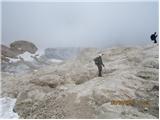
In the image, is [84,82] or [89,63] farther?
[89,63]

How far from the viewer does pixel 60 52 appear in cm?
2036

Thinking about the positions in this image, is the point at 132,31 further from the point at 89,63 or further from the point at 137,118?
the point at 137,118

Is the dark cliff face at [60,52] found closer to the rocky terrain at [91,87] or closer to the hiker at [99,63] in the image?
the rocky terrain at [91,87]

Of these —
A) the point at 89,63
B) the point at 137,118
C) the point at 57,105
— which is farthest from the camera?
the point at 89,63

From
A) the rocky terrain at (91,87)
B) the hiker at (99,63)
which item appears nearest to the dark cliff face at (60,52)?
the rocky terrain at (91,87)

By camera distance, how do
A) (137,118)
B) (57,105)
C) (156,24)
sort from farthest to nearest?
(156,24) < (57,105) < (137,118)

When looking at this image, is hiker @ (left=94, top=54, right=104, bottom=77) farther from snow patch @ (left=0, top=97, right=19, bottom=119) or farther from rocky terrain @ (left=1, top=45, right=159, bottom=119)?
snow patch @ (left=0, top=97, right=19, bottom=119)

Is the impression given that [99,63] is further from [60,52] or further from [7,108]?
[7,108]

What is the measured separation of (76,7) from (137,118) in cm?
613

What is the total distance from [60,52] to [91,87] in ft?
13.7

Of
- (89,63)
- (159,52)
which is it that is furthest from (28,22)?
(159,52)

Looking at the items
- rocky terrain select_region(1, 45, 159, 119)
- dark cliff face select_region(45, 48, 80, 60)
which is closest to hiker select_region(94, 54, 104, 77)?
rocky terrain select_region(1, 45, 159, 119)

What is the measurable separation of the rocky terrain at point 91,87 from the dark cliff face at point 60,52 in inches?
13.7

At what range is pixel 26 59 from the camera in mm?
22156
